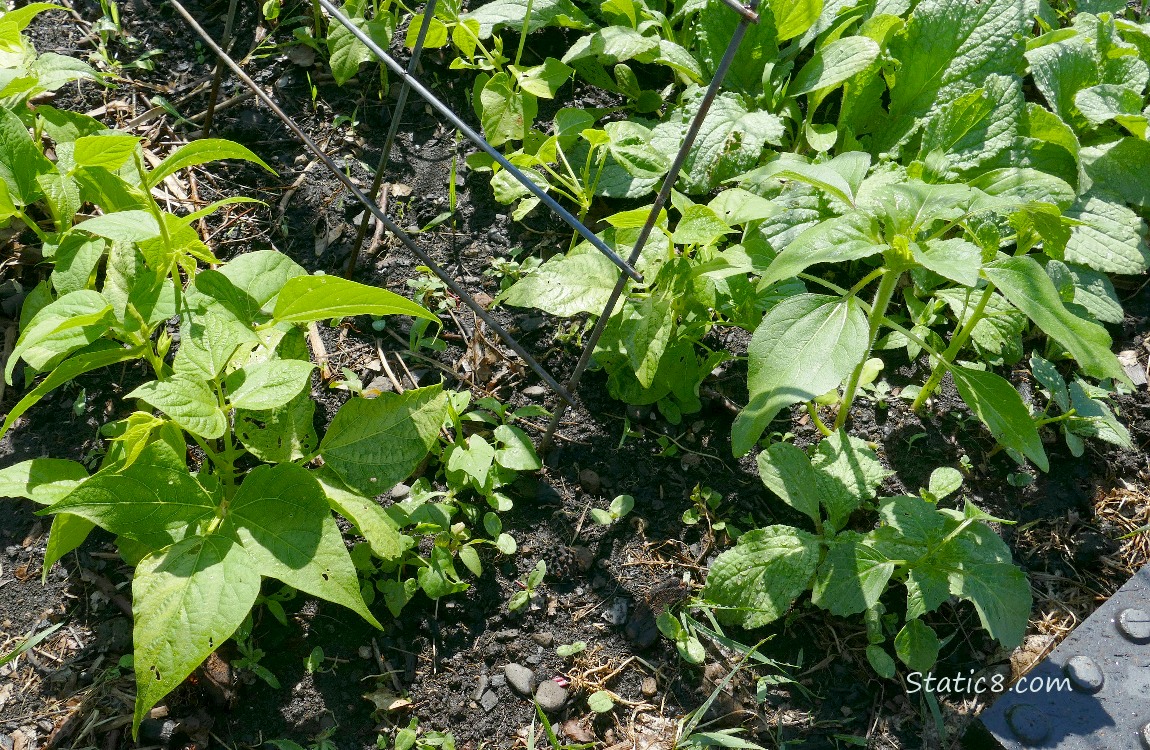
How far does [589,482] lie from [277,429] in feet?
2.39

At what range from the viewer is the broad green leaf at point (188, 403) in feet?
5.13

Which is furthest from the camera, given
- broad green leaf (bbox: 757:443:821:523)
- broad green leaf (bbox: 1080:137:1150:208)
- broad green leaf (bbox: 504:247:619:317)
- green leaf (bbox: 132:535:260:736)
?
broad green leaf (bbox: 1080:137:1150:208)

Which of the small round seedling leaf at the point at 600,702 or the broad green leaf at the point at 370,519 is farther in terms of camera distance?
the small round seedling leaf at the point at 600,702

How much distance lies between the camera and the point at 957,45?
8.20 ft

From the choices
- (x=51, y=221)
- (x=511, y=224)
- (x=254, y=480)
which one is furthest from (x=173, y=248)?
(x=511, y=224)

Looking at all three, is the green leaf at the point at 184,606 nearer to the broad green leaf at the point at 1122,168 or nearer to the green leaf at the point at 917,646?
the green leaf at the point at 917,646

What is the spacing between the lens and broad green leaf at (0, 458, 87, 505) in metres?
1.67

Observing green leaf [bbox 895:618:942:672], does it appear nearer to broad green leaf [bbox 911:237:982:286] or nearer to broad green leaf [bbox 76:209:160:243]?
broad green leaf [bbox 911:237:982:286]

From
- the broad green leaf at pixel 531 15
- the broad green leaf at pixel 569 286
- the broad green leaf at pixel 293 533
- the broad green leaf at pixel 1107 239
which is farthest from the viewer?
the broad green leaf at pixel 531 15

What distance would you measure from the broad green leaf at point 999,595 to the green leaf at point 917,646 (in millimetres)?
107

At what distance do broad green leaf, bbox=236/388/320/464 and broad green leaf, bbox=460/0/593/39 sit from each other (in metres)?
1.35

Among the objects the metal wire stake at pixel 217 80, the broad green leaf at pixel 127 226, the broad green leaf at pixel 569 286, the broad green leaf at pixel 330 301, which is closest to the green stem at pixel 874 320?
the broad green leaf at pixel 569 286

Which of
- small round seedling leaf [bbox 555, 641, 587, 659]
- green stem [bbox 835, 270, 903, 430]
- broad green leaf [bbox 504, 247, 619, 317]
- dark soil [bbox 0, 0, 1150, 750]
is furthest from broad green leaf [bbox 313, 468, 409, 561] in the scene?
green stem [bbox 835, 270, 903, 430]

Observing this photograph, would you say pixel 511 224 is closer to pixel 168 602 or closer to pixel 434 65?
pixel 434 65
